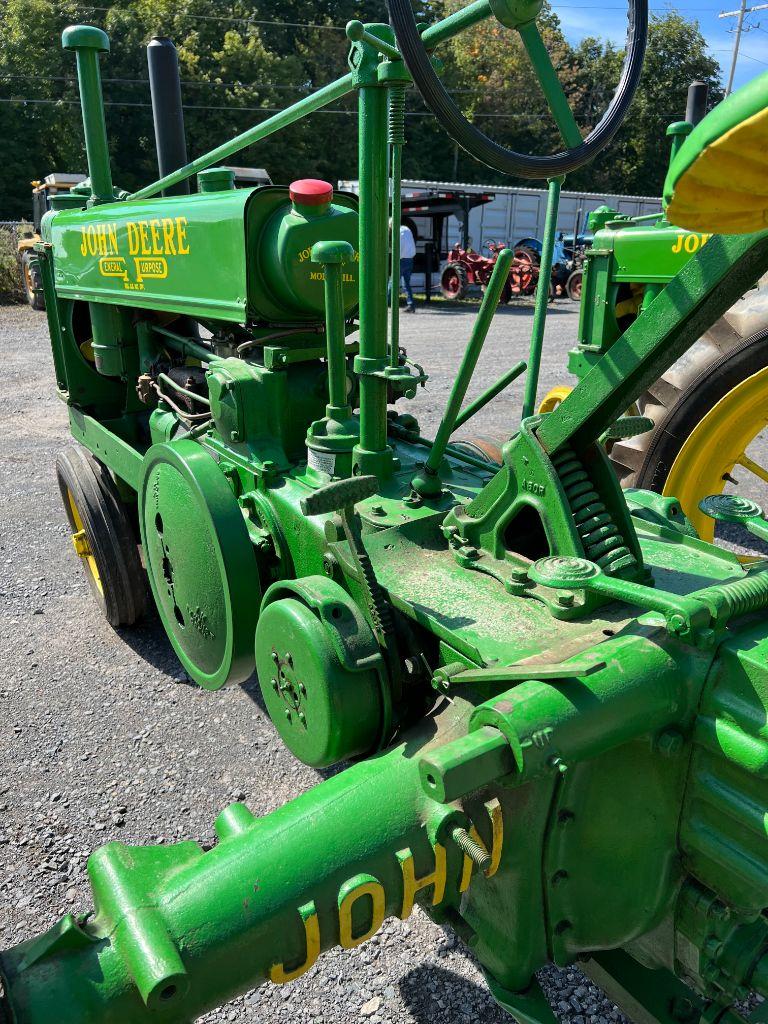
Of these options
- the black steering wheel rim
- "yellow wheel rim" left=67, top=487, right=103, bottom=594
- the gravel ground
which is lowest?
the gravel ground

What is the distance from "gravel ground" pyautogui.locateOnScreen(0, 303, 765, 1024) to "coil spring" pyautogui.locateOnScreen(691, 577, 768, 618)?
48.8 inches

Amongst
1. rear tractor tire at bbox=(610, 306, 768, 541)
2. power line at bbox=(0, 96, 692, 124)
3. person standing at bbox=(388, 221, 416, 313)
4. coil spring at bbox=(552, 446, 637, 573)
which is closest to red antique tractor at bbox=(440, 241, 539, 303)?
person standing at bbox=(388, 221, 416, 313)

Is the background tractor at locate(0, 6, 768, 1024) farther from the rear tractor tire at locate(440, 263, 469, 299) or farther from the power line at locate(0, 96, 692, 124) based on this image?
the power line at locate(0, 96, 692, 124)

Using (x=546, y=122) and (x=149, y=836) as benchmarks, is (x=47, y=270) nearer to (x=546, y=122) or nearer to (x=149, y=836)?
(x=149, y=836)

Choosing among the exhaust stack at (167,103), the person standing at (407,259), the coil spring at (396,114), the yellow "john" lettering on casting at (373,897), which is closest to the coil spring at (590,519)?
the yellow "john" lettering on casting at (373,897)

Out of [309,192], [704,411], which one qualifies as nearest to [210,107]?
[704,411]

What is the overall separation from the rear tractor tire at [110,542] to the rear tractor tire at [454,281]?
47.2ft

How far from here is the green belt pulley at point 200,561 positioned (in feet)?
7.84

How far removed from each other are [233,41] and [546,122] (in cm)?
1119

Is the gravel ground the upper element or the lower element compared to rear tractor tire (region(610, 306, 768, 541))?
lower

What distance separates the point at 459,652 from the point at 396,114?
1371 millimetres

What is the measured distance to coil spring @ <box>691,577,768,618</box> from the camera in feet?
4.88

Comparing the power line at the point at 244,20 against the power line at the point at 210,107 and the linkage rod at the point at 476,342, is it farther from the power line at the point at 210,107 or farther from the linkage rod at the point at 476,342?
the linkage rod at the point at 476,342

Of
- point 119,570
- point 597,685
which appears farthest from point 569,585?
point 119,570
